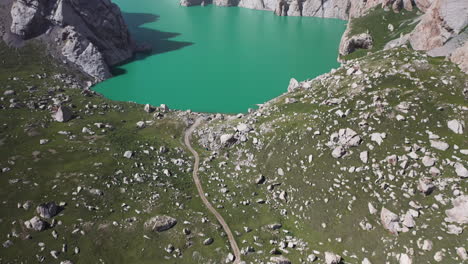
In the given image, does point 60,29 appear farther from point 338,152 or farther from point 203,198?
point 338,152

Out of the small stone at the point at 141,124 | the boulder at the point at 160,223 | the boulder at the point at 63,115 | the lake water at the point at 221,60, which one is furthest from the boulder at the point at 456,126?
the boulder at the point at 63,115

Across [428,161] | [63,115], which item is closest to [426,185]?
[428,161]

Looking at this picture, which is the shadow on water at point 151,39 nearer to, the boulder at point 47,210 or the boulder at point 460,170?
the boulder at point 47,210

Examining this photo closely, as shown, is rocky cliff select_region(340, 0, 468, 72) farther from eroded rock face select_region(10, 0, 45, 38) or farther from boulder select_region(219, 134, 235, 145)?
eroded rock face select_region(10, 0, 45, 38)

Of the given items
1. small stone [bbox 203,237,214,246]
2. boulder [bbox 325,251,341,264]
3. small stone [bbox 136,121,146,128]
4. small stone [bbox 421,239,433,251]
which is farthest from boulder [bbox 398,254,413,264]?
small stone [bbox 136,121,146,128]

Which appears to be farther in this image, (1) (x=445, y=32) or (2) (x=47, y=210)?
(1) (x=445, y=32)

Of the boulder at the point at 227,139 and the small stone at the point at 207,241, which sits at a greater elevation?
the boulder at the point at 227,139

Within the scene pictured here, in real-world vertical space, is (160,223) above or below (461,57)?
below
